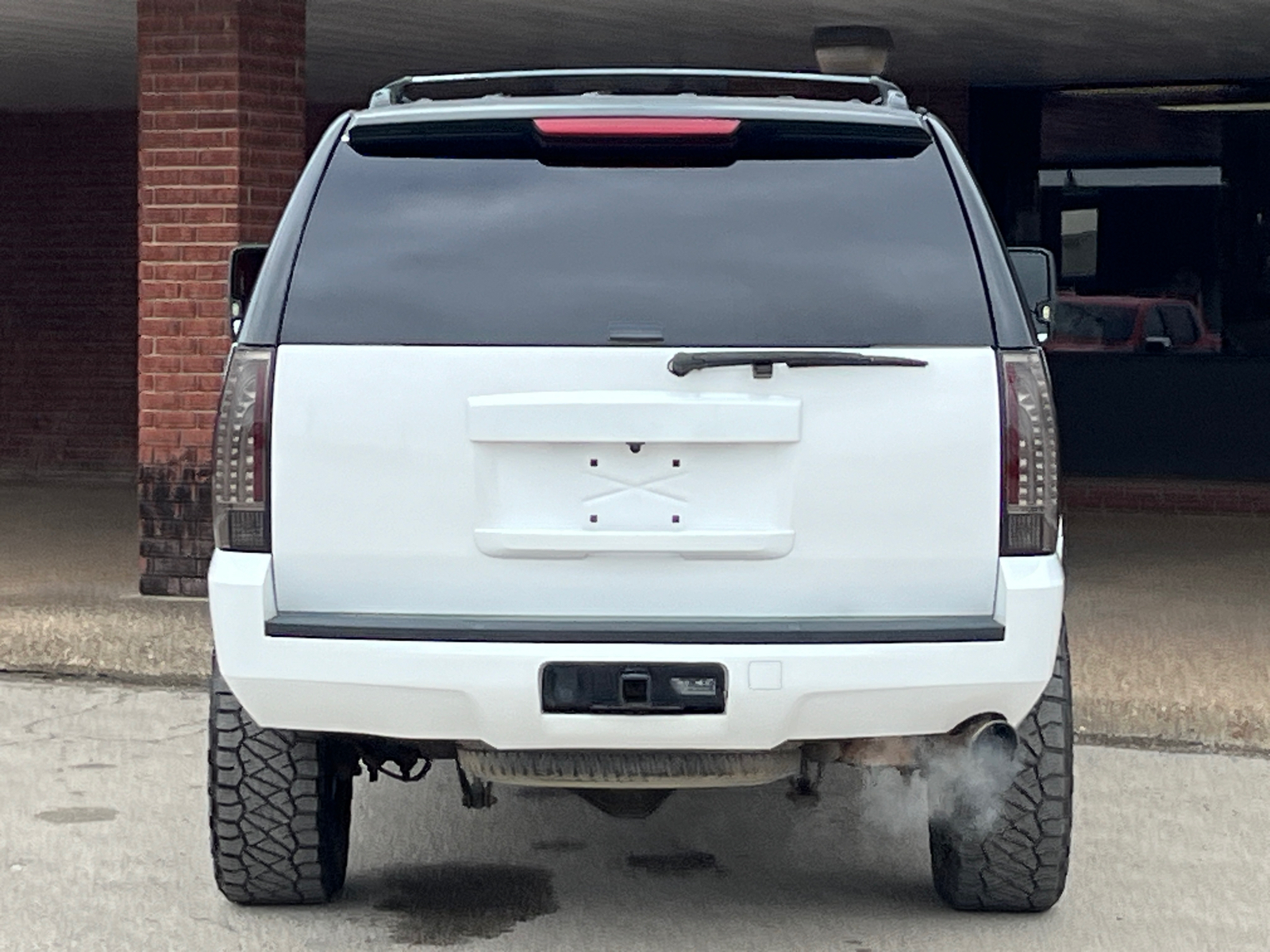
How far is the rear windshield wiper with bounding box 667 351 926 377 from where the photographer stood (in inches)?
186

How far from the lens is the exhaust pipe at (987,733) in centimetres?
486

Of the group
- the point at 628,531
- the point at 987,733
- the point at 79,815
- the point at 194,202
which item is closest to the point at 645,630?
the point at 628,531

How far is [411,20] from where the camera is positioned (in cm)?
1266

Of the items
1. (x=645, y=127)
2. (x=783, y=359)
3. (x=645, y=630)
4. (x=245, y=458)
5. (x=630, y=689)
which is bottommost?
(x=630, y=689)

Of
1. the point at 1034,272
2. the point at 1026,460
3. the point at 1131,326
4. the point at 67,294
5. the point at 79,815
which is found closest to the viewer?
the point at 1026,460

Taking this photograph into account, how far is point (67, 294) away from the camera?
19141mm

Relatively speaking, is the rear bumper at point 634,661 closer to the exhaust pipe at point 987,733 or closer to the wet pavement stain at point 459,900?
the exhaust pipe at point 987,733

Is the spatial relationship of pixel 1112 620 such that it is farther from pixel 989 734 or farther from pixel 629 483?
pixel 629 483

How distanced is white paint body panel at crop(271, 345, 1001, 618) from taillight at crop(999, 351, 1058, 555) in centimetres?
4

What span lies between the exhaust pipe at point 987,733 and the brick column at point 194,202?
6.40 meters

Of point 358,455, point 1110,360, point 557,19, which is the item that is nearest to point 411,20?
point 557,19

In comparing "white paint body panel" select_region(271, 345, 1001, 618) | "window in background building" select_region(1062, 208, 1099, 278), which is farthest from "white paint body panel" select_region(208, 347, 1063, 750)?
"window in background building" select_region(1062, 208, 1099, 278)

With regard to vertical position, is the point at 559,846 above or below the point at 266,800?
below

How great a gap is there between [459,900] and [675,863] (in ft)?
2.31
